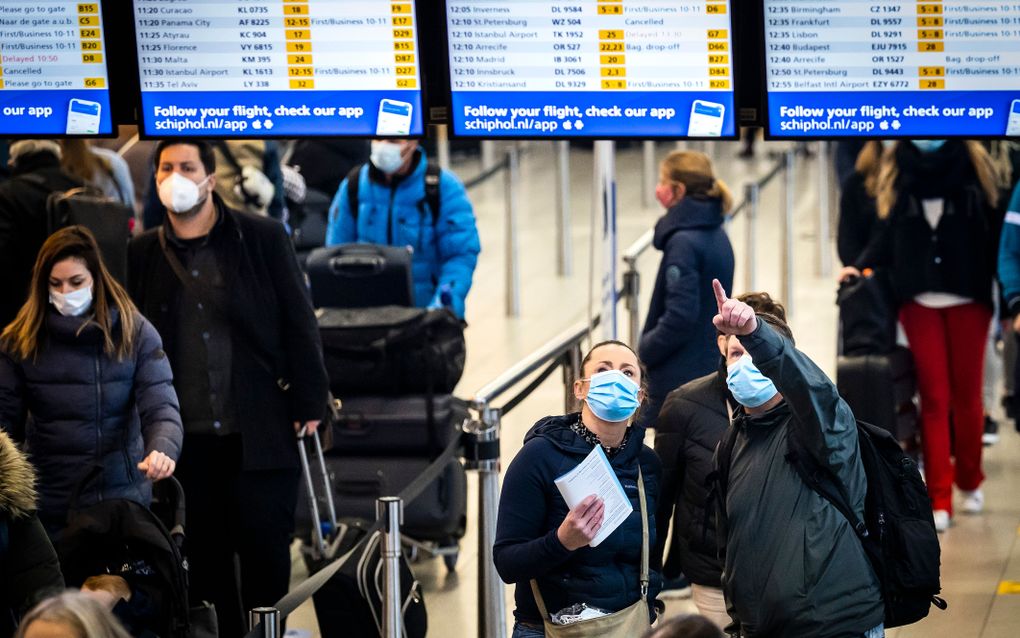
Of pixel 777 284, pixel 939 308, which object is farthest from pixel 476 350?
pixel 939 308

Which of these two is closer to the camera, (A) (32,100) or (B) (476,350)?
(A) (32,100)

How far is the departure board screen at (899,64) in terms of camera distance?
5.57 metres

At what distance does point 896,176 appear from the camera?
7707 mm

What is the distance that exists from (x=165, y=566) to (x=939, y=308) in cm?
426

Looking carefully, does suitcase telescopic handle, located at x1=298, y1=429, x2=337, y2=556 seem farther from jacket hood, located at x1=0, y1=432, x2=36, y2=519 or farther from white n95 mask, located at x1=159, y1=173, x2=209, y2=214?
jacket hood, located at x1=0, y1=432, x2=36, y2=519

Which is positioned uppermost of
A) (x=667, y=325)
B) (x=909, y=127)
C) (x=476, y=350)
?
(x=909, y=127)

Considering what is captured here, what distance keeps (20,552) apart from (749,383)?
212 cm

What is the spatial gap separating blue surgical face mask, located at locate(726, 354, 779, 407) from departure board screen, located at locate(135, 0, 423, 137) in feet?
6.29

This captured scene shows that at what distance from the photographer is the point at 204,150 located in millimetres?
6105

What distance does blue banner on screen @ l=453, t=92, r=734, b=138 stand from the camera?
5.68 meters

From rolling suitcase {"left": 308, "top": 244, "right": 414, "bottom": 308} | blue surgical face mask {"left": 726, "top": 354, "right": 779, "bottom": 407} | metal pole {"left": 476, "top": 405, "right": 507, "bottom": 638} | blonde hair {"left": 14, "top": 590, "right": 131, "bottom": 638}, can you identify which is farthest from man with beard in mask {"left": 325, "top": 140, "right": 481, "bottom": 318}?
blonde hair {"left": 14, "top": 590, "right": 131, "bottom": 638}

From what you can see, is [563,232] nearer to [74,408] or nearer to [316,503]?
[316,503]

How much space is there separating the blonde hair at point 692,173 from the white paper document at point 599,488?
9.79ft

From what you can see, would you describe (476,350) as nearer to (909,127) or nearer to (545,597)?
(909,127)
